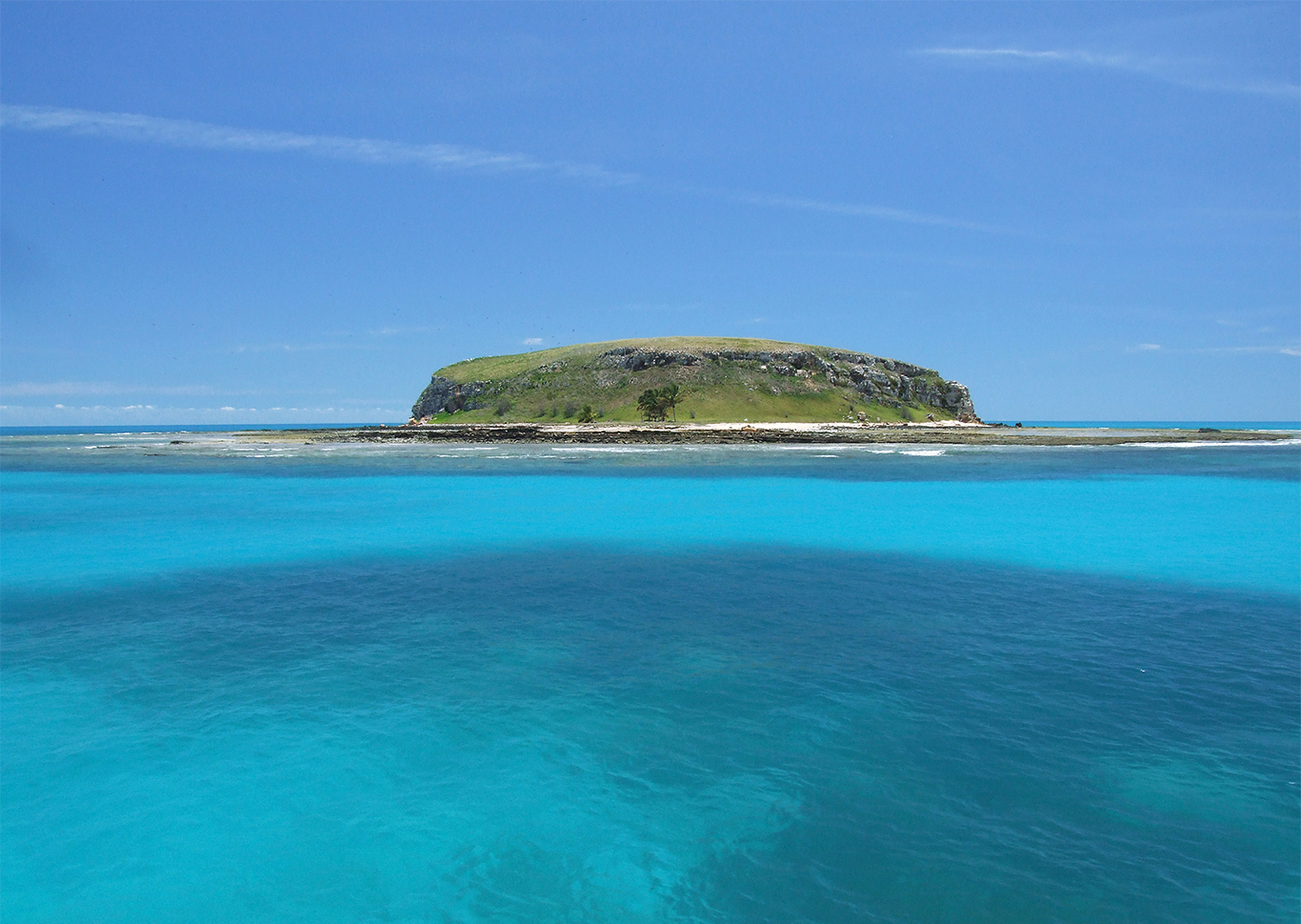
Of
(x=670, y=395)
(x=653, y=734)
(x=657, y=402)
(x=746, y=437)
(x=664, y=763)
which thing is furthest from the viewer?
(x=657, y=402)

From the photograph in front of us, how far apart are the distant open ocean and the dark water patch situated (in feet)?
0.20

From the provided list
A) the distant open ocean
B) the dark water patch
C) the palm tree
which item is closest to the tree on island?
the palm tree

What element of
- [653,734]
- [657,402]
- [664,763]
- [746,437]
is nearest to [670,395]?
[657,402]

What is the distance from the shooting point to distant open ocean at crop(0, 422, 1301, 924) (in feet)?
29.5

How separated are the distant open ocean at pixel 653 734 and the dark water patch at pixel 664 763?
2.4 inches

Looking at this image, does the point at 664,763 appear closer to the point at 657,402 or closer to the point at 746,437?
the point at 746,437

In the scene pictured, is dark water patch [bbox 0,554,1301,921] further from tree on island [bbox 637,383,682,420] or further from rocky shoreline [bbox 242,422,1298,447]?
tree on island [bbox 637,383,682,420]

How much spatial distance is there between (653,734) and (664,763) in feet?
3.26

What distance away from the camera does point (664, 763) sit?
11695 mm

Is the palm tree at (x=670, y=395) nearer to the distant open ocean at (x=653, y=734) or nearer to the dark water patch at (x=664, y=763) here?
the distant open ocean at (x=653, y=734)

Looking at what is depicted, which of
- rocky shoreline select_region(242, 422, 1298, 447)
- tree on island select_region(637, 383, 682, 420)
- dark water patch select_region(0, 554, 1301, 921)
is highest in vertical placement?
tree on island select_region(637, 383, 682, 420)

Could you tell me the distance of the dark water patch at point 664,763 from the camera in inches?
352

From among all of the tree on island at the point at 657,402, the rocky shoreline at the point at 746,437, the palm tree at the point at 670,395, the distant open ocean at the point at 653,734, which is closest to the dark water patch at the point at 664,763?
the distant open ocean at the point at 653,734

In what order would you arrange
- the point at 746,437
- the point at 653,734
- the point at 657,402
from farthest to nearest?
1. the point at 657,402
2. the point at 746,437
3. the point at 653,734
